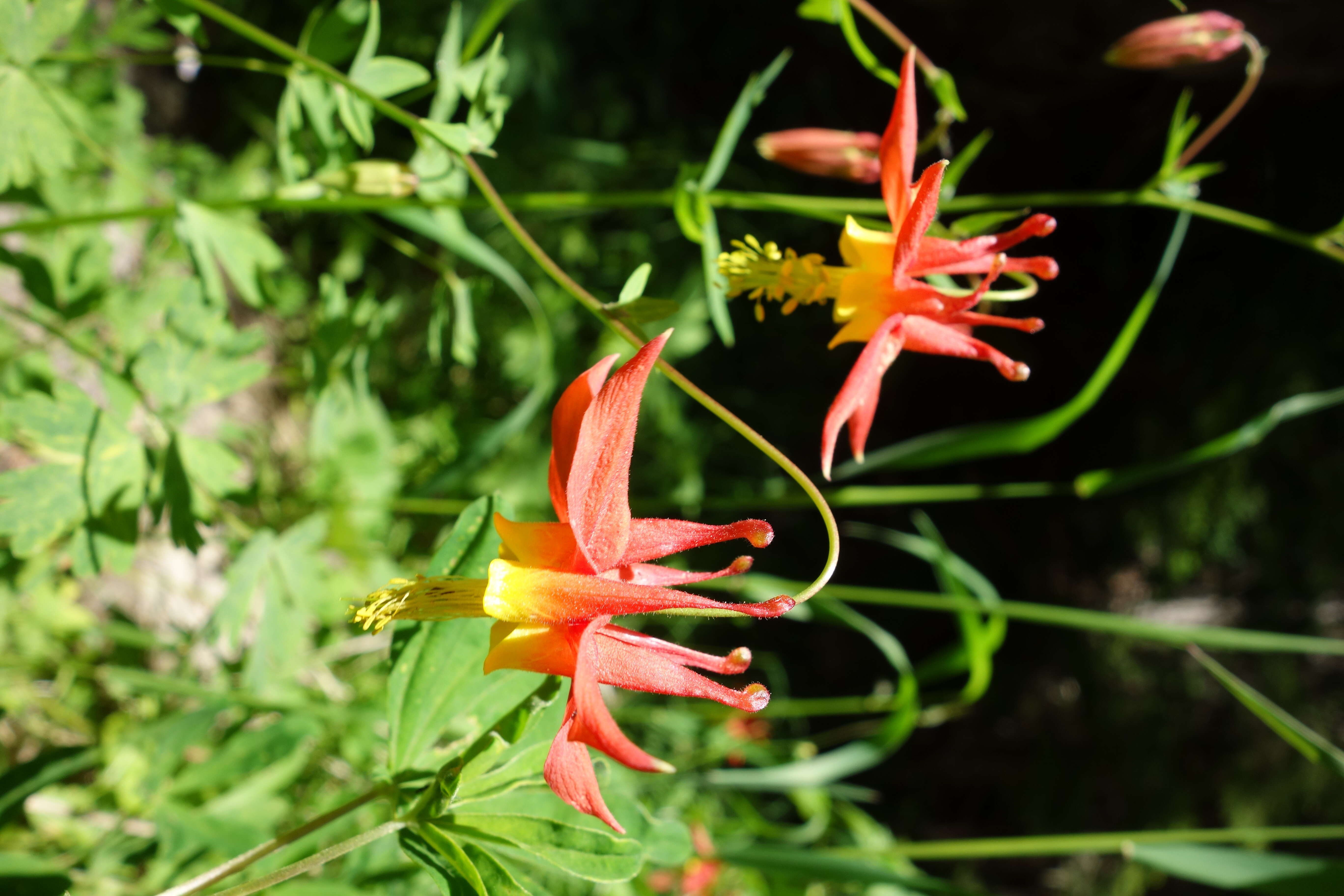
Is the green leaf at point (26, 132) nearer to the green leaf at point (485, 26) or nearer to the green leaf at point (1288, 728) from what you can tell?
the green leaf at point (485, 26)

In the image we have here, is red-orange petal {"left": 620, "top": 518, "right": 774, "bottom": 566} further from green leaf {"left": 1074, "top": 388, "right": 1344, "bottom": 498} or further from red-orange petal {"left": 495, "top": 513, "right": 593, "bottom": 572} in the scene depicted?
green leaf {"left": 1074, "top": 388, "right": 1344, "bottom": 498}

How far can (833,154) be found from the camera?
3.77 ft

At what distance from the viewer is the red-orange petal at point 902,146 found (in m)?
0.82

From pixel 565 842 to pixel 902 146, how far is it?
2.35 ft

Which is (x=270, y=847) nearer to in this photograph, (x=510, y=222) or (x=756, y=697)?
(x=756, y=697)

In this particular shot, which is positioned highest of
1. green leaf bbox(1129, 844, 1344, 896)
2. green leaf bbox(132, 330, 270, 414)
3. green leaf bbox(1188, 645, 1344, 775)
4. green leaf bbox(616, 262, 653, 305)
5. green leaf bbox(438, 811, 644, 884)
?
green leaf bbox(616, 262, 653, 305)

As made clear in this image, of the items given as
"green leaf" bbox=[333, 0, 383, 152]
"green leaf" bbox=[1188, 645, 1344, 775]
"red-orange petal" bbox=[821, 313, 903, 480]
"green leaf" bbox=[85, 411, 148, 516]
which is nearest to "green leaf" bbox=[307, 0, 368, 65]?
"green leaf" bbox=[333, 0, 383, 152]

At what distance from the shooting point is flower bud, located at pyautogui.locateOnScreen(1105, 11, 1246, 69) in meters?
1.12

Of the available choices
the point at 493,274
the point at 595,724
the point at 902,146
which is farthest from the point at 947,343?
the point at 493,274

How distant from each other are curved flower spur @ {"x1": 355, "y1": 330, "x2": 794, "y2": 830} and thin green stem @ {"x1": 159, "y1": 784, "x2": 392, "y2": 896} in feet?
0.48

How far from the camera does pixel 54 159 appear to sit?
3.39 ft

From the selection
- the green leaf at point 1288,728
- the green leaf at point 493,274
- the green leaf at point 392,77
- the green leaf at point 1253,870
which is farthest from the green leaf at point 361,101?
the green leaf at point 1253,870

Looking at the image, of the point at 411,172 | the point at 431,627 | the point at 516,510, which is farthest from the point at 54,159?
the point at 516,510

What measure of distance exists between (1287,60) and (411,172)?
1.82 m
